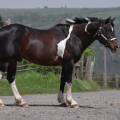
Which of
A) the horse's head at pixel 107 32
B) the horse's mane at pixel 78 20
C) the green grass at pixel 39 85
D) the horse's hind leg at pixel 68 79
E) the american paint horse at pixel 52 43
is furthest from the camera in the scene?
the green grass at pixel 39 85

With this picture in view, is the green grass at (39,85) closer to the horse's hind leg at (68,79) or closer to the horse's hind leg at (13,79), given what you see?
the horse's hind leg at (13,79)

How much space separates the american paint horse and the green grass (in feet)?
17.8

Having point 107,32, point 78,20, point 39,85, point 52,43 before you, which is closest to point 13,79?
point 52,43

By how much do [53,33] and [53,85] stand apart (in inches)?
299

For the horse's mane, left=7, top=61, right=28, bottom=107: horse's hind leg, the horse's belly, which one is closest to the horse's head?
the horse's mane

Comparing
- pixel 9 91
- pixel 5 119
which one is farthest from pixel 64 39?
pixel 9 91

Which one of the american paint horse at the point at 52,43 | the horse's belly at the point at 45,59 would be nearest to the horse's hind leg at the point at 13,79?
the american paint horse at the point at 52,43

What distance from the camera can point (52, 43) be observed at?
316 inches

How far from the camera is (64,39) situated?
322 inches

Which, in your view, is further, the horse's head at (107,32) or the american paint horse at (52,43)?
the horse's head at (107,32)

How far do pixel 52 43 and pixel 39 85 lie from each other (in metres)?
7.65

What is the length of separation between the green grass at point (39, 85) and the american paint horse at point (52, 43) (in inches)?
214

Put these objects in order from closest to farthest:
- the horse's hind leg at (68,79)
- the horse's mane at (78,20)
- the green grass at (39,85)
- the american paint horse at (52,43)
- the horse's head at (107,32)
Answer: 1. the american paint horse at (52,43)
2. the horse's hind leg at (68,79)
3. the horse's head at (107,32)
4. the horse's mane at (78,20)
5. the green grass at (39,85)

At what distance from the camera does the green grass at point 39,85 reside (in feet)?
45.8
